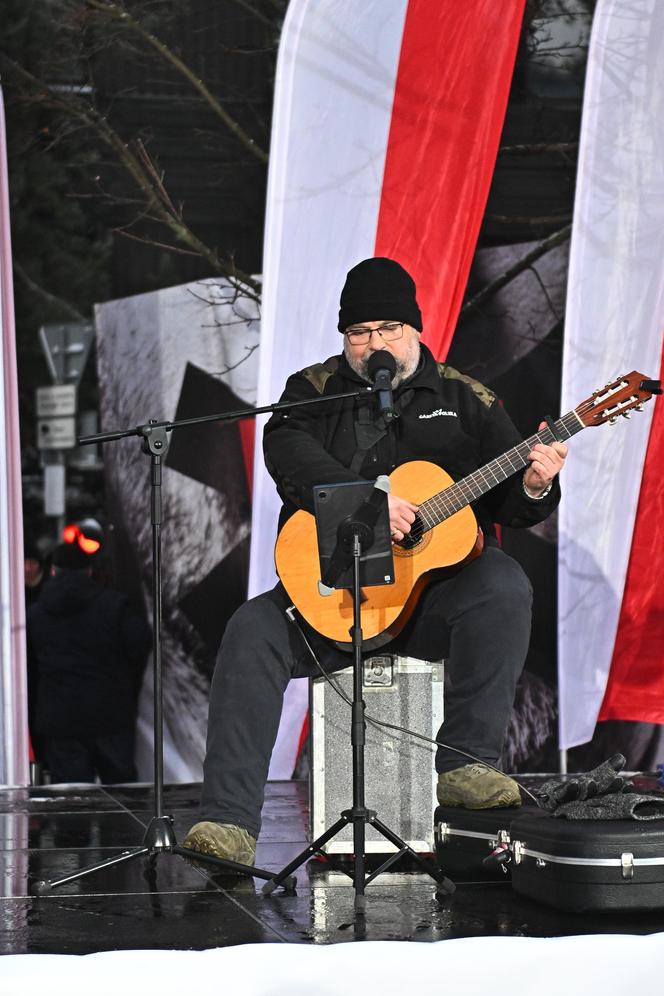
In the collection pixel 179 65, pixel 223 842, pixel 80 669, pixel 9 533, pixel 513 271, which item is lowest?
pixel 80 669

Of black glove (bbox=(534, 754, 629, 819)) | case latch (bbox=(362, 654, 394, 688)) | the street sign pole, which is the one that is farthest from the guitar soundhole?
the street sign pole

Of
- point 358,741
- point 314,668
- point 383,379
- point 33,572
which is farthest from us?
point 33,572

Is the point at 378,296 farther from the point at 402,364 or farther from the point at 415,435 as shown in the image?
the point at 415,435

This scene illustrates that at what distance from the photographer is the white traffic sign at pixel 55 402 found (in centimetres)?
489

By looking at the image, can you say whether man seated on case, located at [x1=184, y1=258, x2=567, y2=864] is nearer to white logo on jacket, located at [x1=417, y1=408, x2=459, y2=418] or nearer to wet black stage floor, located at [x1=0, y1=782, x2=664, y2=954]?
white logo on jacket, located at [x1=417, y1=408, x2=459, y2=418]

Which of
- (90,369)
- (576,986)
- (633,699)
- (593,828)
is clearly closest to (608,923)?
(593,828)

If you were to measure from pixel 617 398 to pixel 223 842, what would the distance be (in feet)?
4.53

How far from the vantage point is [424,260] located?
15.0ft

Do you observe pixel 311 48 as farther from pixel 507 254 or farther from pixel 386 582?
pixel 386 582

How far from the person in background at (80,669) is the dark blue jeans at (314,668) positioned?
1.62 meters

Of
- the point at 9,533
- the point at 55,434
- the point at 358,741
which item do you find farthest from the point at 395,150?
the point at 358,741

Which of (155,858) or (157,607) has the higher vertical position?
(157,607)

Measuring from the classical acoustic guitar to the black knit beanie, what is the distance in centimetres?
48

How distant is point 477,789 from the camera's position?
3.13 m
